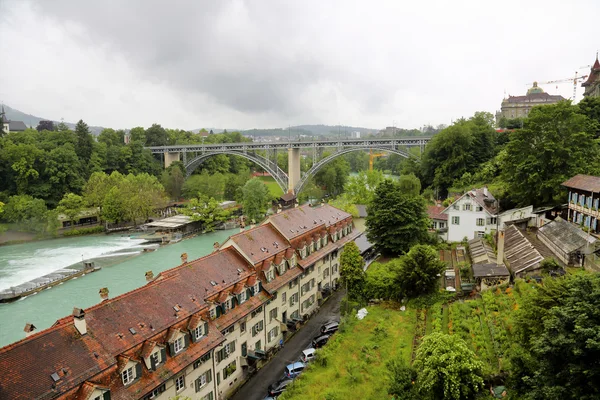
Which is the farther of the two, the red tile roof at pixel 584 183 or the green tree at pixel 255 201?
the green tree at pixel 255 201

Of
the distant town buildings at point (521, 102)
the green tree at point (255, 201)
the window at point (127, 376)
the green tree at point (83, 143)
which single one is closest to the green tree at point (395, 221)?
the window at point (127, 376)

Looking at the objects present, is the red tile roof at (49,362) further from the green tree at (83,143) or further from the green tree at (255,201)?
the green tree at (83,143)

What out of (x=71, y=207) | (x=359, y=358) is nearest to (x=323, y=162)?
(x=71, y=207)

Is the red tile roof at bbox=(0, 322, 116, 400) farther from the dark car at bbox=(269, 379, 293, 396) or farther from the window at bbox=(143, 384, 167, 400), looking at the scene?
the dark car at bbox=(269, 379, 293, 396)

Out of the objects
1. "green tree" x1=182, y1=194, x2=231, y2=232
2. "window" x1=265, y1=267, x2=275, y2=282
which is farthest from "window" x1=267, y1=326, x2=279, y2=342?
"green tree" x1=182, y1=194, x2=231, y2=232

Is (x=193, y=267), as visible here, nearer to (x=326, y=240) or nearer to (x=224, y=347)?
(x=224, y=347)
